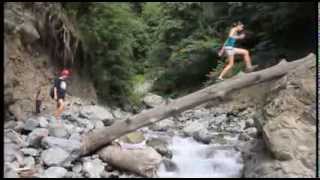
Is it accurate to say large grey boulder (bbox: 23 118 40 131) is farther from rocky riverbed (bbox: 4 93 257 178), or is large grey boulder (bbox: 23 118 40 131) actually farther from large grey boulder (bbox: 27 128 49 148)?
large grey boulder (bbox: 27 128 49 148)

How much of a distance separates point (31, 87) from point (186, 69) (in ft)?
23.8

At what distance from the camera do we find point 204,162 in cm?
863

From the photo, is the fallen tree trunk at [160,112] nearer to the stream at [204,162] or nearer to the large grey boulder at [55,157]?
the large grey boulder at [55,157]

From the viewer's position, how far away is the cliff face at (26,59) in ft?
32.9

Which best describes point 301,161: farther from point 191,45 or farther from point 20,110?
point 191,45

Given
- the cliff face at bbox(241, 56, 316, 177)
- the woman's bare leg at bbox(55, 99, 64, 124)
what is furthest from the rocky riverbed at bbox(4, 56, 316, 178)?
the woman's bare leg at bbox(55, 99, 64, 124)

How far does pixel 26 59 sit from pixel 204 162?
5.33 m

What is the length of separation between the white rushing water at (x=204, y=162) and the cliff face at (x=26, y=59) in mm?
3184

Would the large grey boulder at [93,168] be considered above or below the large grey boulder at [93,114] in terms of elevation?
above

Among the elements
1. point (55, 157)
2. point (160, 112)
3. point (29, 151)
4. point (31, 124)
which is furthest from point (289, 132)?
point (31, 124)

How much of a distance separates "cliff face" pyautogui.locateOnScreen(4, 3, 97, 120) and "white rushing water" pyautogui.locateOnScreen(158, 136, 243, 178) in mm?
3184

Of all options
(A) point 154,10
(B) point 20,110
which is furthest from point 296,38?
(B) point 20,110

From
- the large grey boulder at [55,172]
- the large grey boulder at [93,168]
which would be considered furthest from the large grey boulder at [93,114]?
the large grey boulder at [55,172]

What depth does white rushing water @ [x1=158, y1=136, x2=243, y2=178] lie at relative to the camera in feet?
26.6
